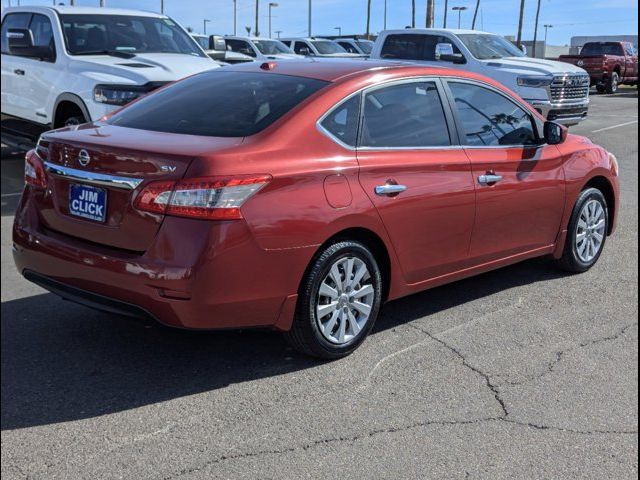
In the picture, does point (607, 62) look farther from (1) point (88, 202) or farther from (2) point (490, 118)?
(1) point (88, 202)

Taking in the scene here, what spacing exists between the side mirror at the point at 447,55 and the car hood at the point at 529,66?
514 mm

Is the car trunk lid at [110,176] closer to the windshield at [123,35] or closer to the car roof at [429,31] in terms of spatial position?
the windshield at [123,35]

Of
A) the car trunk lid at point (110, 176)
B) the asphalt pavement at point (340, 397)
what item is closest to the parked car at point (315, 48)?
the asphalt pavement at point (340, 397)

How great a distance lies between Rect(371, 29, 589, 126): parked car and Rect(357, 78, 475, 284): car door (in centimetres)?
910

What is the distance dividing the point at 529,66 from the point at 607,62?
56.9 feet

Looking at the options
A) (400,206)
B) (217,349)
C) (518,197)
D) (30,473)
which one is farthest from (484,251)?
(30,473)

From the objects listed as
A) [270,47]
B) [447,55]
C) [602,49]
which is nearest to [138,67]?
[447,55]

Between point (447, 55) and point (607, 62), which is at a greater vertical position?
point (447, 55)

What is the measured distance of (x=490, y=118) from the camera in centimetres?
523

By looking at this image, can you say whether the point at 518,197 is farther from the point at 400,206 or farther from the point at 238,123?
the point at 238,123

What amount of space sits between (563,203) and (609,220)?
98 centimetres

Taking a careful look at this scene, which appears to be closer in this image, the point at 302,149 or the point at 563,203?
the point at 302,149

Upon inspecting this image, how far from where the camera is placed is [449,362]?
14.0 feet

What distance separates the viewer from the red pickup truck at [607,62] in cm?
2894
